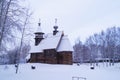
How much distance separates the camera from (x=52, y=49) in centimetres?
4156

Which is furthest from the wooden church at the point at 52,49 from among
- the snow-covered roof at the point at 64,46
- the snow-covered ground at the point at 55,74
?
the snow-covered ground at the point at 55,74

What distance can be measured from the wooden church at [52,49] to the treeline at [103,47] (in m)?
18.8

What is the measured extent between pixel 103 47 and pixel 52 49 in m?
25.1

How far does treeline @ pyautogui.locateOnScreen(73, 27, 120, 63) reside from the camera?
55.7m

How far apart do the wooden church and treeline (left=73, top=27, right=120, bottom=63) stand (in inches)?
740

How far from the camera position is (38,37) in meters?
46.7

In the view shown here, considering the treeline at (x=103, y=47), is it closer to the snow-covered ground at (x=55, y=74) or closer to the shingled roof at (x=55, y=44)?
the shingled roof at (x=55, y=44)

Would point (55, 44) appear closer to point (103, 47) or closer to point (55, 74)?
point (55, 74)

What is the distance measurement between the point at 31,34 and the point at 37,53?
19196 mm

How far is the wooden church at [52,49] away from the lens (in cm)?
4081

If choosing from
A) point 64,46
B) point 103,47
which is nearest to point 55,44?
point 64,46

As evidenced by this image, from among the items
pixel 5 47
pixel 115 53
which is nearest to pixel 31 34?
pixel 5 47

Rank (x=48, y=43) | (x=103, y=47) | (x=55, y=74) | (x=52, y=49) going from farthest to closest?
1. (x=103, y=47)
2. (x=48, y=43)
3. (x=52, y=49)
4. (x=55, y=74)

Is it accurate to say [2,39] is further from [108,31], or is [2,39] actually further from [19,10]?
[108,31]
